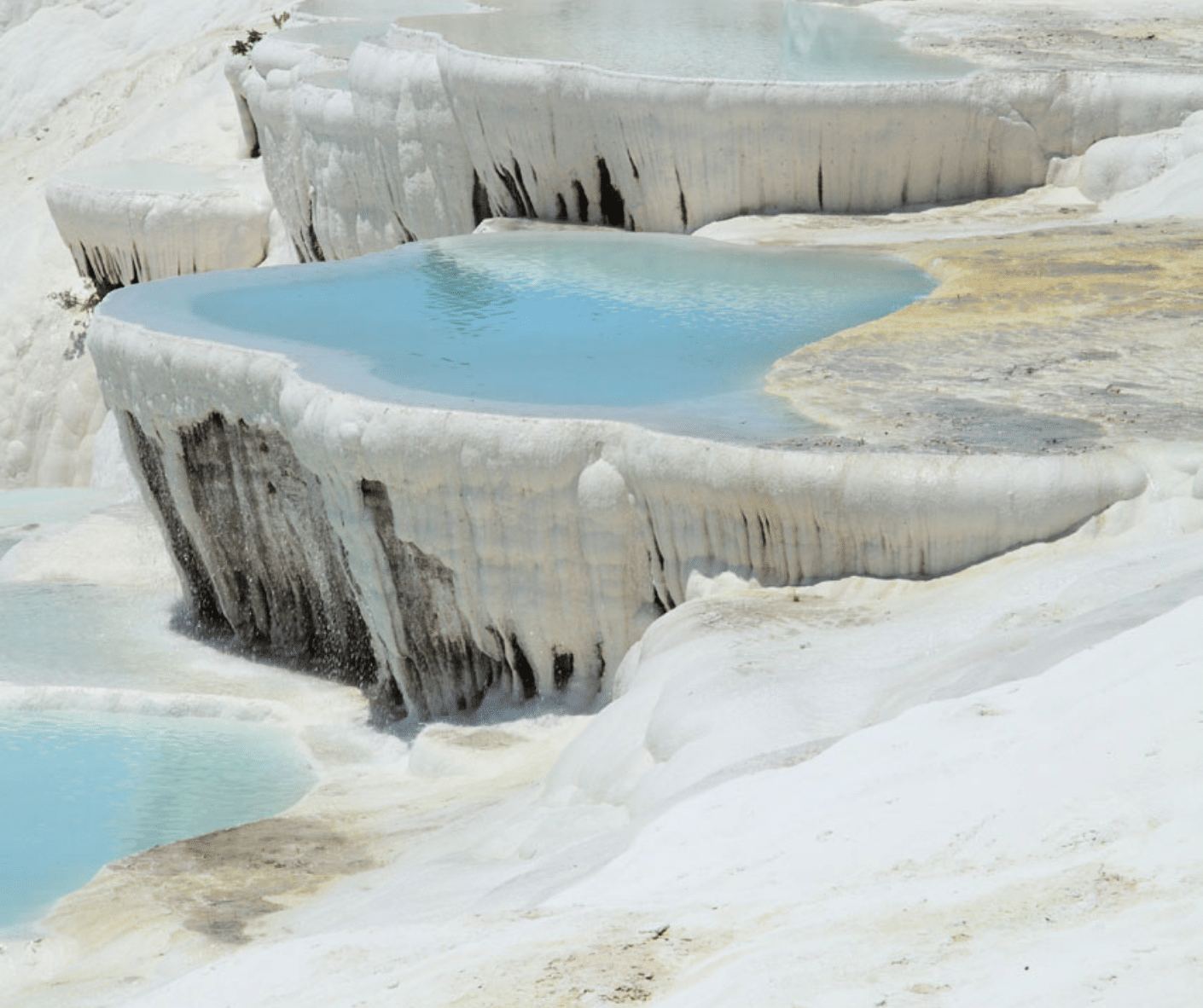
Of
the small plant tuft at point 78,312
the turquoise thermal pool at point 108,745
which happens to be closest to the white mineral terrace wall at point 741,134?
the turquoise thermal pool at point 108,745

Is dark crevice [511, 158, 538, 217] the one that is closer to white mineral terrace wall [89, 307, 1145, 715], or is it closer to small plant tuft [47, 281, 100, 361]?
white mineral terrace wall [89, 307, 1145, 715]

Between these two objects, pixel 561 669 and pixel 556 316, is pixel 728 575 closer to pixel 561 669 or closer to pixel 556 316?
pixel 561 669

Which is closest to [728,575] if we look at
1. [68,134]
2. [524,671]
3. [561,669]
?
[561,669]

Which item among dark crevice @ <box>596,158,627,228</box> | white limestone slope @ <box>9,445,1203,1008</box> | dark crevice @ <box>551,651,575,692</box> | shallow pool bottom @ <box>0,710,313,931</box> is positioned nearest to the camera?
white limestone slope @ <box>9,445,1203,1008</box>

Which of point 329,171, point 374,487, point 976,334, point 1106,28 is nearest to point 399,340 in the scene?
point 374,487

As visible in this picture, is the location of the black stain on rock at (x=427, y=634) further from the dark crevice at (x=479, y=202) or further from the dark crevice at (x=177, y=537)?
the dark crevice at (x=479, y=202)

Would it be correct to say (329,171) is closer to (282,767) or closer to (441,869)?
(282,767)

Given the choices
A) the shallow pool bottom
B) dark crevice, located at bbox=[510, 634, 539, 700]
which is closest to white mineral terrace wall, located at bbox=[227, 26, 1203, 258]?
dark crevice, located at bbox=[510, 634, 539, 700]
